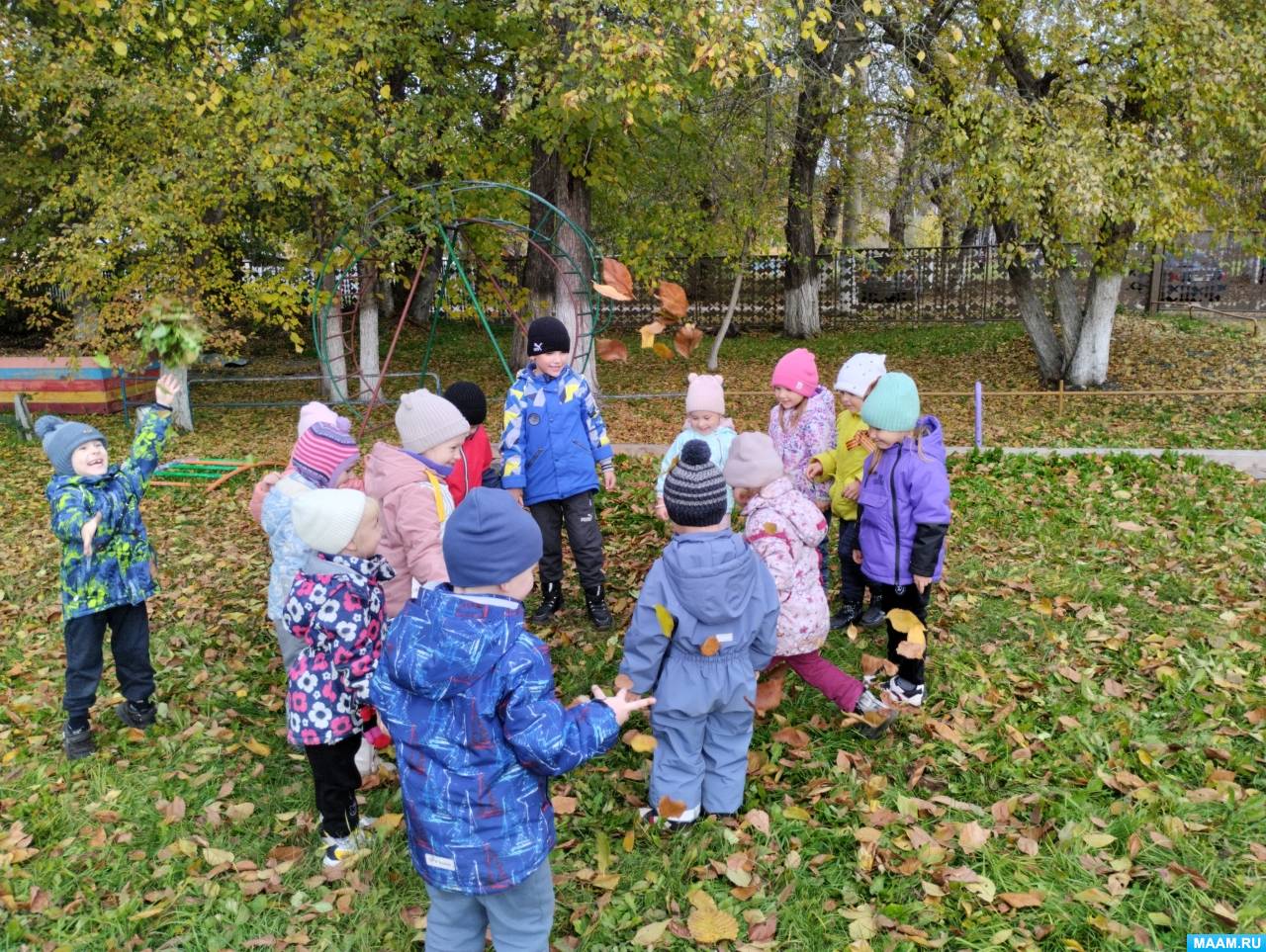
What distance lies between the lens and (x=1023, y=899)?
9.86 feet

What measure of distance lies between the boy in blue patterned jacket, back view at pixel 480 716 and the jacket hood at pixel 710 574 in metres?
0.86

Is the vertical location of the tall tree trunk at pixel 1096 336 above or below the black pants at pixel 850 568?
above

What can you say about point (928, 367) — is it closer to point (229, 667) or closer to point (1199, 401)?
point (1199, 401)

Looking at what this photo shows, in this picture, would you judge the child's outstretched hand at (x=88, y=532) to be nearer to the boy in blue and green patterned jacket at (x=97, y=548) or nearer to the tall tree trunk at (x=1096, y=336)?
the boy in blue and green patterned jacket at (x=97, y=548)

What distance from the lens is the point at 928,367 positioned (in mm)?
16656

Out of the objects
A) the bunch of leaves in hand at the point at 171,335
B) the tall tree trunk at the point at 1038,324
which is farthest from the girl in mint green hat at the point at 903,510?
the tall tree trunk at the point at 1038,324

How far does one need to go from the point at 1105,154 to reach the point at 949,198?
8.21ft

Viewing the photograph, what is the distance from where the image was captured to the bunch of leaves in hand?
180 inches

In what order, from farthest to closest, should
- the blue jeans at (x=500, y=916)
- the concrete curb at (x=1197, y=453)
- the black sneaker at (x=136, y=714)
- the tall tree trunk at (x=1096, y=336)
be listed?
the tall tree trunk at (x=1096, y=336) < the concrete curb at (x=1197, y=453) < the black sneaker at (x=136, y=714) < the blue jeans at (x=500, y=916)

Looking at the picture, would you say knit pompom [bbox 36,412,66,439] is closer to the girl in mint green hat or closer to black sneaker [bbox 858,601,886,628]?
the girl in mint green hat

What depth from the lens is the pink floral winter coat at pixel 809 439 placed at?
5141mm

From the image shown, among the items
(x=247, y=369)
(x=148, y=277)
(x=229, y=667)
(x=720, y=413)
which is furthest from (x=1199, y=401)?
(x=247, y=369)

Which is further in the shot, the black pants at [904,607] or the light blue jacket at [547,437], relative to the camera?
the light blue jacket at [547,437]

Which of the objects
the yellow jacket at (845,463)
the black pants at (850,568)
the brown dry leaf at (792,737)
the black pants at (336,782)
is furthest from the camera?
the black pants at (850,568)
